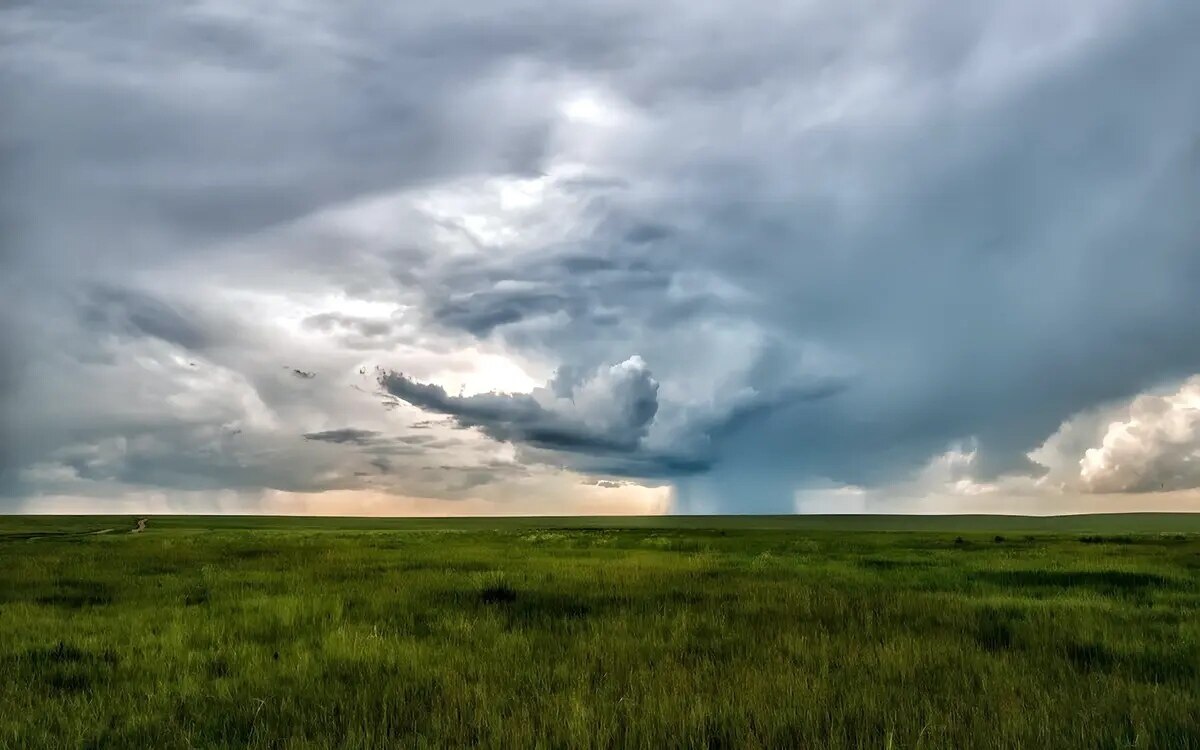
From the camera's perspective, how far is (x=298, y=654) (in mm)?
9094

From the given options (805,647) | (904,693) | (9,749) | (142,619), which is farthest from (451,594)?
(904,693)

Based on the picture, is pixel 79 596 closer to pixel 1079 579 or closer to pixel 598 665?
pixel 598 665

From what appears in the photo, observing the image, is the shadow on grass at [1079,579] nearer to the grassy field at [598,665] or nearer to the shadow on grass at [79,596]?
the grassy field at [598,665]

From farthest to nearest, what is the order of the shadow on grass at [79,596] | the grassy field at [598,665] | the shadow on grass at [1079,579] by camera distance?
the shadow on grass at [1079,579], the shadow on grass at [79,596], the grassy field at [598,665]

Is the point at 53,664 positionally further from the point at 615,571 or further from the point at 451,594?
the point at 615,571

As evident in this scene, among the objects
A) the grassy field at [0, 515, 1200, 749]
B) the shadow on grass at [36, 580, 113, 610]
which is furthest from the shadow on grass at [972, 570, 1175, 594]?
the shadow on grass at [36, 580, 113, 610]

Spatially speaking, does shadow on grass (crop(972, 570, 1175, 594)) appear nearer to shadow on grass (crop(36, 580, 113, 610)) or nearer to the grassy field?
the grassy field

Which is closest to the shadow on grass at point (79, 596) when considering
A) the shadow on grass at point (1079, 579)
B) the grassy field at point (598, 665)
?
the grassy field at point (598, 665)

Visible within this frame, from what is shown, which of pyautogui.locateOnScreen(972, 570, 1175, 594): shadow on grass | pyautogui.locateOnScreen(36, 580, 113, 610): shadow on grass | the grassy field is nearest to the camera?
the grassy field

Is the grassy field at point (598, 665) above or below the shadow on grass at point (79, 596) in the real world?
above

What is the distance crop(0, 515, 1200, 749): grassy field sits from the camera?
19.6 ft

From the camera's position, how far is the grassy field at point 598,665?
5.98 meters

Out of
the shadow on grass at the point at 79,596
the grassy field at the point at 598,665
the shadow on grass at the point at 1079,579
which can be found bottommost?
the shadow on grass at the point at 1079,579

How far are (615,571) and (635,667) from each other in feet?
39.0
